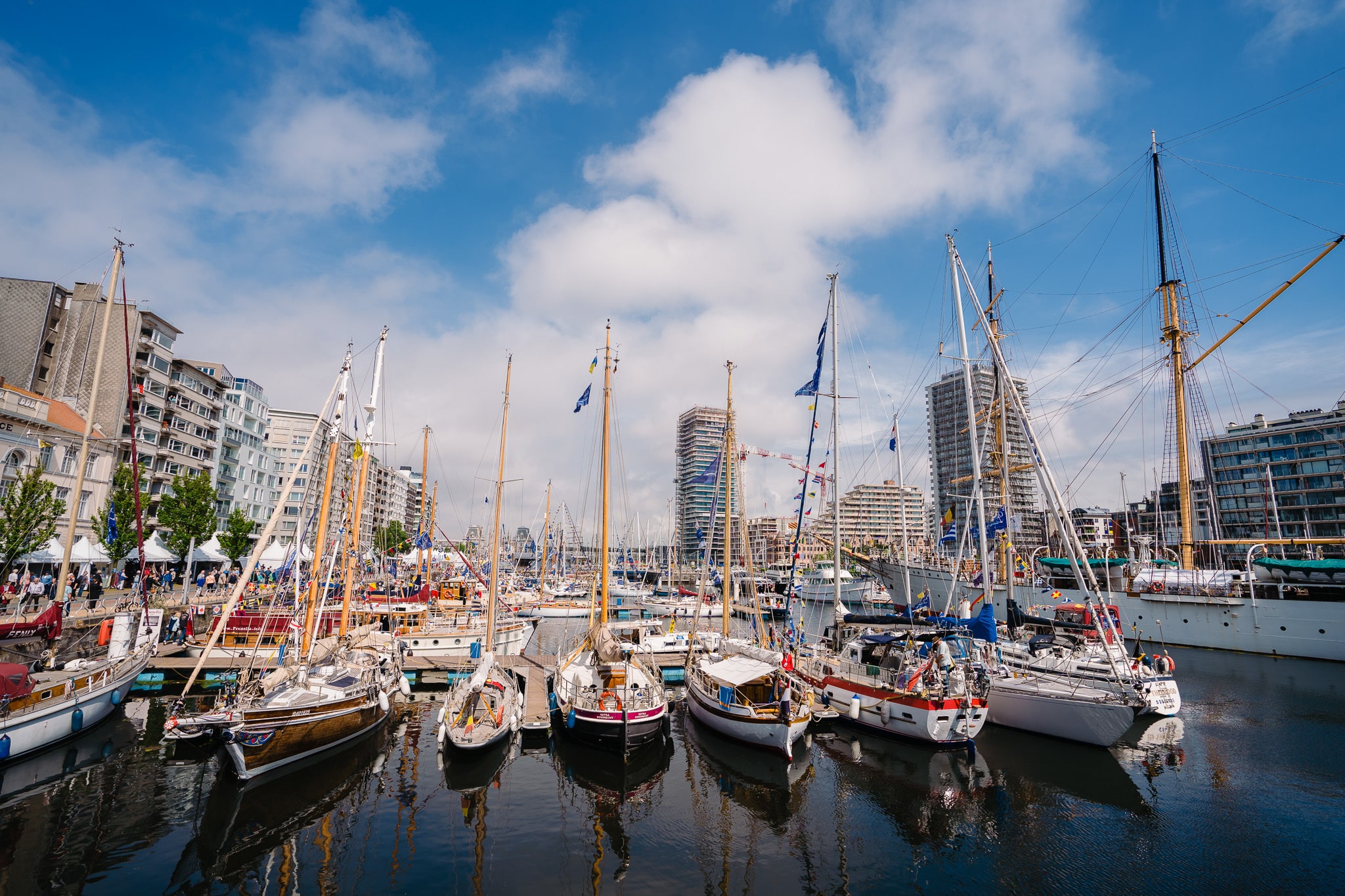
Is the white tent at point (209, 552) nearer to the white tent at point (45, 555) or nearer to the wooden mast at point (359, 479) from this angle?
the white tent at point (45, 555)

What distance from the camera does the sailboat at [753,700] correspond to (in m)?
21.6

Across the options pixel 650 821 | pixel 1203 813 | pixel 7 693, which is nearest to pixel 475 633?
pixel 7 693

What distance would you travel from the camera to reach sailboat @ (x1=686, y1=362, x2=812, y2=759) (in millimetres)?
21594

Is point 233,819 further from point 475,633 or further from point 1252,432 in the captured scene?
point 1252,432

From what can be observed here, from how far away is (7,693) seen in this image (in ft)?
60.0

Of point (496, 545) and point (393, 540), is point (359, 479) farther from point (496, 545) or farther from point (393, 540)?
point (393, 540)

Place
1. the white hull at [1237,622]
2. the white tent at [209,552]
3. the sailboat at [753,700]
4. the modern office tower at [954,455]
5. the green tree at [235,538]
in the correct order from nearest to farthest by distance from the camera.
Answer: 1. the sailboat at [753,700]
2. the white hull at [1237,622]
3. the white tent at [209,552]
4. the green tree at [235,538]
5. the modern office tower at [954,455]

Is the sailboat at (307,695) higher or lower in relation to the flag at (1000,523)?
lower

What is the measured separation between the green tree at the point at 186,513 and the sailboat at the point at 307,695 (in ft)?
109

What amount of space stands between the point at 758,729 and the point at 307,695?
1625 cm

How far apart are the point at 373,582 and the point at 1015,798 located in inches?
2490

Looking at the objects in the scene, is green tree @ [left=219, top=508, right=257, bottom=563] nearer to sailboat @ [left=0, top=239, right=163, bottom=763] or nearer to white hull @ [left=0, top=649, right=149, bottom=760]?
sailboat @ [left=0, top=239, right=163, bottom=763]

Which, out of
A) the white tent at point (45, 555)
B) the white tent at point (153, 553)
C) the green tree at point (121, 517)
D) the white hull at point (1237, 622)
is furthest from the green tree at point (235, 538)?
the white hull at point (1237, 622)

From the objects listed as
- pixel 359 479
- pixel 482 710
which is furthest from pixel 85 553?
pixel 482 710
